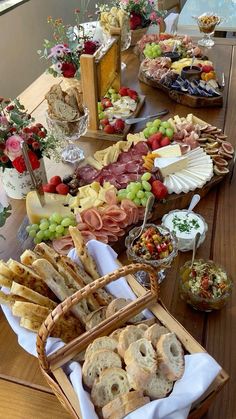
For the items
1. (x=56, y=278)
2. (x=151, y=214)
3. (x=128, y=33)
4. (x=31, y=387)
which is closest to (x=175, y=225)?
(x=151, y=214)

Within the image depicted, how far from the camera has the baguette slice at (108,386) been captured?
625 millimetres

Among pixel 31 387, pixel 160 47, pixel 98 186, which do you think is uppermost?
pixel 160 47

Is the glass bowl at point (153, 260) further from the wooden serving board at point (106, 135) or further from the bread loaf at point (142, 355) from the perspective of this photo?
the wooden serving board at point (106, 135)

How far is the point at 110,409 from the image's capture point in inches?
23.8

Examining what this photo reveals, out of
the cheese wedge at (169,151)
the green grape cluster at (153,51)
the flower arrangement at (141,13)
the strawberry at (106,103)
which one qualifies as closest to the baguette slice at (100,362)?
the cheese wedge at (169,151)

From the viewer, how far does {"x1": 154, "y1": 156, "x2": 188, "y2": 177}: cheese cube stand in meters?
1.23

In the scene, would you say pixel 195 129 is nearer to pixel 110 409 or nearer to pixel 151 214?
pixel 151 214

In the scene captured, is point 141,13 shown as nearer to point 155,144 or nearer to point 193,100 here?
point 193,100

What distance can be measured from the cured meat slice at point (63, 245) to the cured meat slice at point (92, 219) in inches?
2.8

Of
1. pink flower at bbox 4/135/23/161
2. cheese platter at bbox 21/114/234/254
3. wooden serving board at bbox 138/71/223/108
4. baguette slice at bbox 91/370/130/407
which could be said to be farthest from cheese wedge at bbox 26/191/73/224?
wooden serving board at bbox 138/71/223/108

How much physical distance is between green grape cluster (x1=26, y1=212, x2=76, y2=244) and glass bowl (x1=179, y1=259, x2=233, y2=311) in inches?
13.4

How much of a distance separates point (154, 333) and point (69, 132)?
0.88 m

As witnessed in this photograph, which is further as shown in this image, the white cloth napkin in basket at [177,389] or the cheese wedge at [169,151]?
the cheese wedge at [169,151]

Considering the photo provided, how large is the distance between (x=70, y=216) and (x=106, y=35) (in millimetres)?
1276
